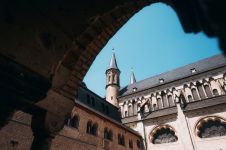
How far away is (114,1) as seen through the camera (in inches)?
139

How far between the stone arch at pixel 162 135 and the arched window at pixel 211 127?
312cm

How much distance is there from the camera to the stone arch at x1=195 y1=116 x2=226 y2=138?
20.5 metres

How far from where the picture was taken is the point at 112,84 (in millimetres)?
33156

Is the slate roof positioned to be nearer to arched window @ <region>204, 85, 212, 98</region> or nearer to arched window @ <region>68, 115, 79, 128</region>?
arched window @ <region>204, 85, 212, 98</region>

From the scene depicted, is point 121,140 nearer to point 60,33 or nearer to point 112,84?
point 112,84

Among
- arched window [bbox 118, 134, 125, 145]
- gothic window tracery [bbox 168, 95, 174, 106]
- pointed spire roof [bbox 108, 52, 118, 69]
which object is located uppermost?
pointed spire roof [bbox 108, 52, 118, 69]

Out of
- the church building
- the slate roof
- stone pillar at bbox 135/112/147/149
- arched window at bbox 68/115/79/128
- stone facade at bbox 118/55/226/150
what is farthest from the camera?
the slate roof

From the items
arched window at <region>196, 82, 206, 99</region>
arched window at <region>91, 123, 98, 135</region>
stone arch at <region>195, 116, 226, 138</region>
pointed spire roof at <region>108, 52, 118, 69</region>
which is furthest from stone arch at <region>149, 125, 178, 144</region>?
pointed spire roof at <region>108, 52, 118, 69</region>

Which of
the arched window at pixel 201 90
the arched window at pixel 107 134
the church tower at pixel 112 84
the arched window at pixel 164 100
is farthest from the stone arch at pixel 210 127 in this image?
the church tower at pixel 112 84

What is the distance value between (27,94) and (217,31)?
300 centimetres

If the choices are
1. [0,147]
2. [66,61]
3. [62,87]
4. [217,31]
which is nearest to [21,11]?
[66,61]

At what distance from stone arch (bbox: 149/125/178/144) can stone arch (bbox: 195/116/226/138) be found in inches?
118

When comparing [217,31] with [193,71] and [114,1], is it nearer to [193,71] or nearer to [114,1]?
[114,1]

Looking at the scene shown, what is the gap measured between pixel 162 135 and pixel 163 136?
177 mm
